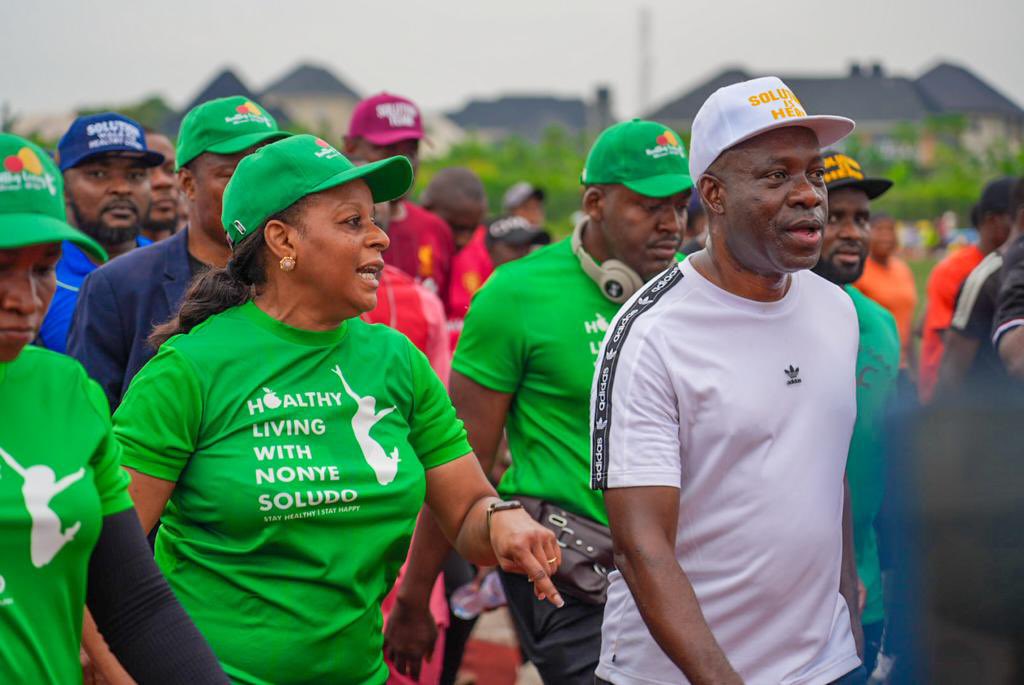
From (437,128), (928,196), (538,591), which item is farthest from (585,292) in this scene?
(437,128)

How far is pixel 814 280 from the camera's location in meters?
3.71

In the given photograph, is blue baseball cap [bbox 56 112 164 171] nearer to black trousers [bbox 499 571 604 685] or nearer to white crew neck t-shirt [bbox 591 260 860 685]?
black trousers [bbox 499 571 604 685]

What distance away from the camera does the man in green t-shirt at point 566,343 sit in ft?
15.0

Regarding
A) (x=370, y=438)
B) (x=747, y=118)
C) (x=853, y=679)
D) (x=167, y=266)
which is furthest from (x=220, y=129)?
(x=853, y=679)

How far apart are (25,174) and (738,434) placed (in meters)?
1.75

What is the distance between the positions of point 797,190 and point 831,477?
744 mm

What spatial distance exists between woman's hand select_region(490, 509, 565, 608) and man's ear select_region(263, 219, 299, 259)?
0.90 m

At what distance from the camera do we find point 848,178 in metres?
5.54

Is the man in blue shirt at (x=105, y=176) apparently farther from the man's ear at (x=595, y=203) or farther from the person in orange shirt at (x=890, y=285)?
the person in orange shirt at (x=890, y=285)

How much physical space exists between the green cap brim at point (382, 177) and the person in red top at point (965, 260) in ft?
19.3

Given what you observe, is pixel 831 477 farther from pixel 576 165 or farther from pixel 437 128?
pixel 437 128

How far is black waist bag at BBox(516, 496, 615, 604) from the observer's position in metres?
4.45

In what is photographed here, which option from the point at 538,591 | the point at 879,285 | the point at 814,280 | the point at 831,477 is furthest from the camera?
the point at 879,285

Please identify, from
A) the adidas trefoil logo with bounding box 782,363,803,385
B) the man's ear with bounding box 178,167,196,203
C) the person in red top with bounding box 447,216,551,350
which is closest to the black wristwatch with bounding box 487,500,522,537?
the adidas trefoil logo with bounding box 782,363,803,385
